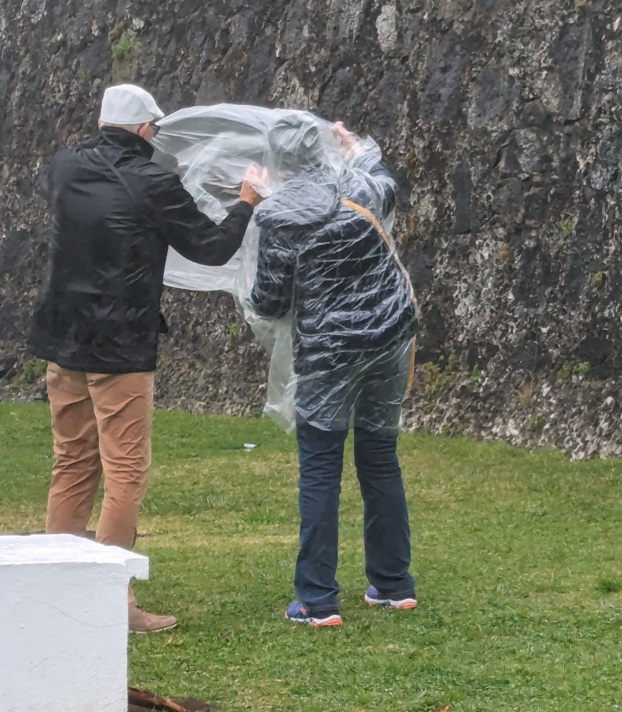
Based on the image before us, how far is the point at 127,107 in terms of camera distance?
5.21 meters

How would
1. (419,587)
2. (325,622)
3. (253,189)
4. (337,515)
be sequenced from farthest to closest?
(419,587) < (253,189) < (337,515) < (325,622)

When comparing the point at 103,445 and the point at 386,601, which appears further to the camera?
the point at 386,601

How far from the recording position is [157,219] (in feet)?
17.0

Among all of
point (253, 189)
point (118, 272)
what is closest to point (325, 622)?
point (118, 272)

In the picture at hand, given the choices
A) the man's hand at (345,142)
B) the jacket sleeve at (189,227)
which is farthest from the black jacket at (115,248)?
the man's hand at (345,142)

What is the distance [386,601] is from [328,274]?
4.33ft

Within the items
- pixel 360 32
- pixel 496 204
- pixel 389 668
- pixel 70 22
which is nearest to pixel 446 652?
pixel 389 668

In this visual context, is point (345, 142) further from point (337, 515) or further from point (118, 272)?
point (337, 515)

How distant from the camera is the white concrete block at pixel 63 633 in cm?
371

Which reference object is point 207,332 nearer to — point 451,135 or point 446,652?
point 451,135

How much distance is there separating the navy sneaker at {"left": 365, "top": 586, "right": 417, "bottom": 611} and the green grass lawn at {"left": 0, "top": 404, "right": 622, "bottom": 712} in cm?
8

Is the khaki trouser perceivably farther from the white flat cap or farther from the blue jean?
the white flat cap

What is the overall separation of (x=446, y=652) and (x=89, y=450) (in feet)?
5.35

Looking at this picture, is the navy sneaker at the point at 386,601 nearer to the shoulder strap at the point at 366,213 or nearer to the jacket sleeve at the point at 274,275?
the jacket sleeve at the point at 274,275
